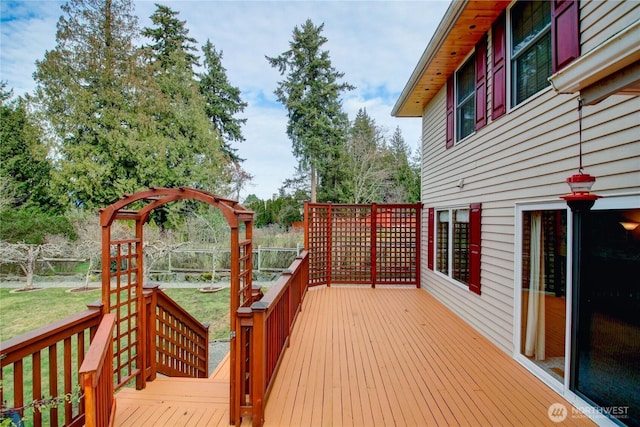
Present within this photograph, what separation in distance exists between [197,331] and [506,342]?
405cm

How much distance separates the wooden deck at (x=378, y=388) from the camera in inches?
99.8

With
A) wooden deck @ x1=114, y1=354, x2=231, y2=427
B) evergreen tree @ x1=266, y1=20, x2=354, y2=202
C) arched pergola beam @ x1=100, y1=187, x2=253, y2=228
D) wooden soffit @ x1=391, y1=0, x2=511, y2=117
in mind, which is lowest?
wooden deck @ x1=114, y1=354, x2=231, y2=427

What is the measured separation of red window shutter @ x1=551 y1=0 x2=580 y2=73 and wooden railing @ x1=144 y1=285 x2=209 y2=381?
4571mm

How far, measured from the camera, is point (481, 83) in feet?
14.8

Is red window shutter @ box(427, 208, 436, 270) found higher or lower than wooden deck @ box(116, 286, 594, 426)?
higher

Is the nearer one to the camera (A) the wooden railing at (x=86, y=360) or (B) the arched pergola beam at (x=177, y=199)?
(A) the wooden railing at (x=86, y=360)

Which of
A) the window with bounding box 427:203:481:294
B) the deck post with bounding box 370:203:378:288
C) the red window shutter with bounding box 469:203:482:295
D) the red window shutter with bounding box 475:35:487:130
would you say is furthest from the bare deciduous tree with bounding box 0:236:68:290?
the red window shutter with bounding box 475:35:487:130

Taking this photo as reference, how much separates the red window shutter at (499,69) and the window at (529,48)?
0.38 ft

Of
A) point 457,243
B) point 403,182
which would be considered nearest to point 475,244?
point 457,243

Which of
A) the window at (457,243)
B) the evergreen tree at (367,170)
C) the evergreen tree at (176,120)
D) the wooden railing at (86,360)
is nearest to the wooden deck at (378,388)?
the wooden railing at (86,360)

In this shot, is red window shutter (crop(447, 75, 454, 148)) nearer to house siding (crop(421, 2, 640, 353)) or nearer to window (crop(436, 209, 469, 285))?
house siding (crop(421, 2, 640, 353))

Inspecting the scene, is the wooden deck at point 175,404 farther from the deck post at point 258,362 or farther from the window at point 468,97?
the window at point 468,97

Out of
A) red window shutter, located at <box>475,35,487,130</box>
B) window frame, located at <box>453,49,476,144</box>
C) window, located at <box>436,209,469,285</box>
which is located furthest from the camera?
window, located at <box>436,209,469,285</box>

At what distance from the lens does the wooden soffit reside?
3.93m
